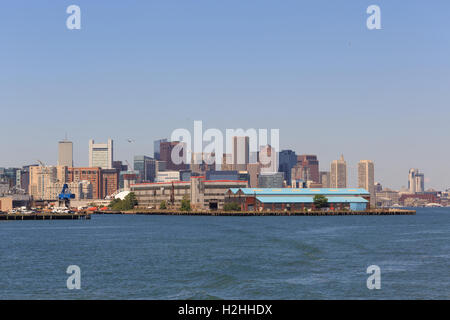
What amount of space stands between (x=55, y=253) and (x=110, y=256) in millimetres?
8830

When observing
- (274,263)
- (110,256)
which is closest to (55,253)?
(110,256)

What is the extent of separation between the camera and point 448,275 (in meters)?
50.8

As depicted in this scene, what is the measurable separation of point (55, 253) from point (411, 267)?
39.4 metres
